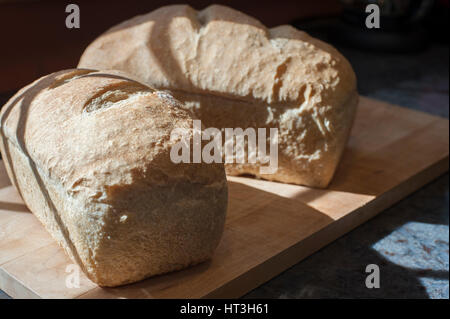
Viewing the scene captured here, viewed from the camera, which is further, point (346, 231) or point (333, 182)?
point (333, 182)

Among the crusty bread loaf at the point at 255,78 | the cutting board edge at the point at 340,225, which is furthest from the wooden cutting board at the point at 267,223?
the crusty bread loaf at the point at 255,78

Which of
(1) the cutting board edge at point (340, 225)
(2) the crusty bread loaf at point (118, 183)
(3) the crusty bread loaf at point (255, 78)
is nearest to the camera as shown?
(2) the crusty bread loaf at point (118, 183)

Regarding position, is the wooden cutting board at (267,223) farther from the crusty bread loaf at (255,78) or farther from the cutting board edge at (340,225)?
the crusty bread loaf at (255,78)
